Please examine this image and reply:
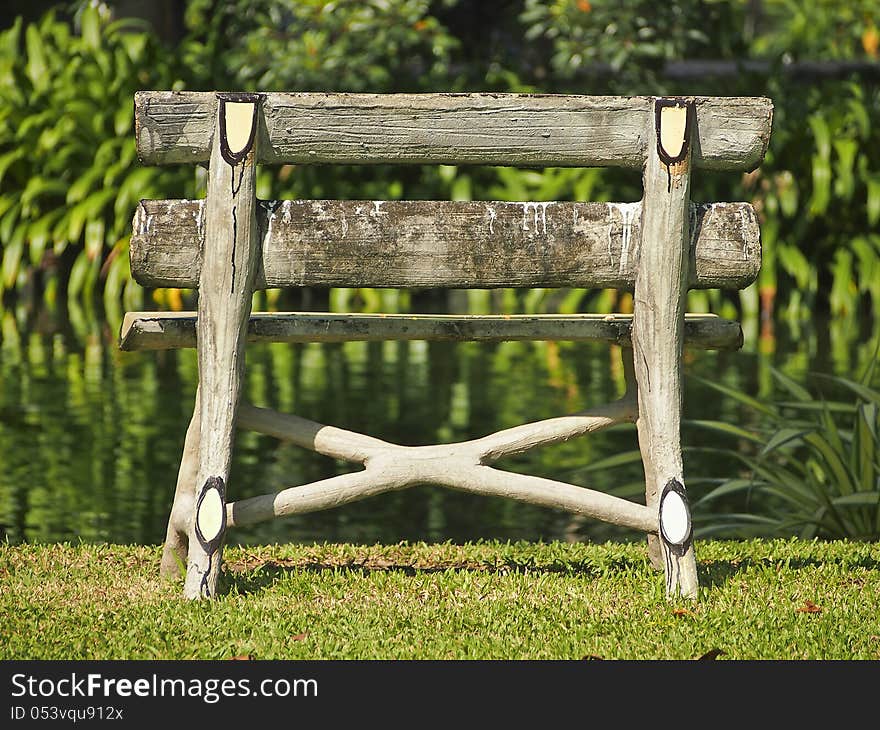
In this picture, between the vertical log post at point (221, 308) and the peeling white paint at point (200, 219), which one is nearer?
the vertical log post at point (221, 308)

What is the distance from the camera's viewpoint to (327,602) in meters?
4.34

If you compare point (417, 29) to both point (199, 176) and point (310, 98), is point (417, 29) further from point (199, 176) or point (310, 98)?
point (310, 98)

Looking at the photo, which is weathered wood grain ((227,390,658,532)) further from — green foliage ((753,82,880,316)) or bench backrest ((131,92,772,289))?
green foliage ((753,82,880,316))

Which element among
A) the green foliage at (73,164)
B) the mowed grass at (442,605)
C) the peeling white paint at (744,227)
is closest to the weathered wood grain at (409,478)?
the mowed grass at (442,605)

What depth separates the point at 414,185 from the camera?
43.5 feet

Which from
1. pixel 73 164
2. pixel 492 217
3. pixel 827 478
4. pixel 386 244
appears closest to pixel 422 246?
pixel 386 244

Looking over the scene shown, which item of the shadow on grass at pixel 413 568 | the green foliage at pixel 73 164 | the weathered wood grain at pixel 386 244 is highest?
the green foliage at pixel 73 164

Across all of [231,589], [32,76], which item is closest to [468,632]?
[231,589]

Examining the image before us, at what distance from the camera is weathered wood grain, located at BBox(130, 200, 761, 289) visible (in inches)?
169

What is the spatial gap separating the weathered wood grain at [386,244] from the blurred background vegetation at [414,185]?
3.68 meters

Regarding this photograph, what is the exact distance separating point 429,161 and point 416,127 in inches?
4.9

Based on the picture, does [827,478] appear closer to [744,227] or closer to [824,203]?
[744,227]

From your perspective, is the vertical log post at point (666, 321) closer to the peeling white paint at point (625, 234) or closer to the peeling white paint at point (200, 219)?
the peeling white paint at point (625, 234)

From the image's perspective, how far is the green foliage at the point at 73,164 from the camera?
12430 millimetres
